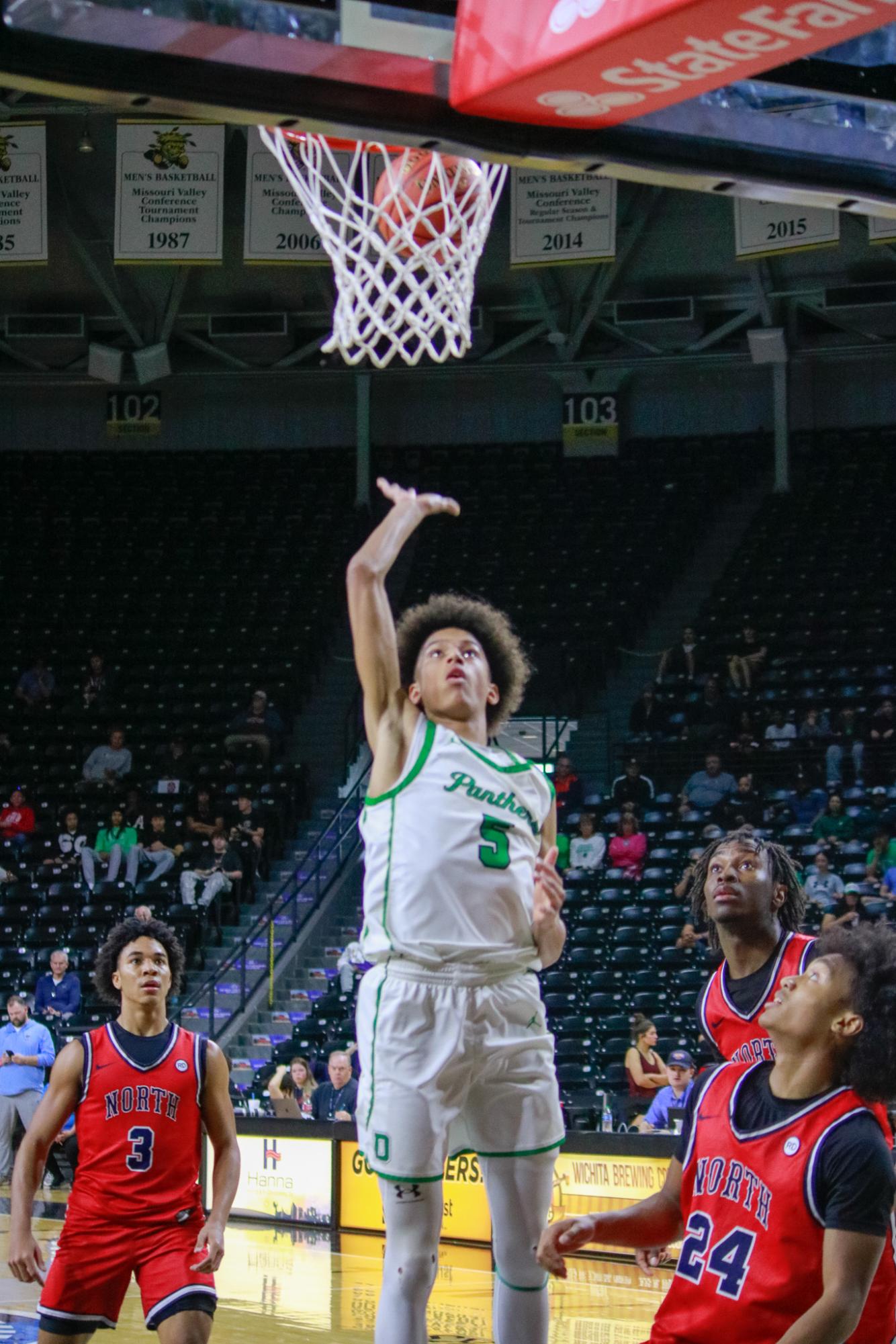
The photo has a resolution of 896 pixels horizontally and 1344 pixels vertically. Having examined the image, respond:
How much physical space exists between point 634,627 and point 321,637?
3889 millimetres

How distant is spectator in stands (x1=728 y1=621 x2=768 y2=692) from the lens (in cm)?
1889

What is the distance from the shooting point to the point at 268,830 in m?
18.4

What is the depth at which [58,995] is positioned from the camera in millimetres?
15625

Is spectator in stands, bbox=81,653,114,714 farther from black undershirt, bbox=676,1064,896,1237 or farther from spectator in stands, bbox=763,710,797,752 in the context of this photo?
black undershirt, bbox=676,1064,896,1237

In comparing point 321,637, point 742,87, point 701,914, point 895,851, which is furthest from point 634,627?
point 742,87

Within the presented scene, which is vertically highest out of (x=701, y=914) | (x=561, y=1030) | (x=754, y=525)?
(x=754, y=525)

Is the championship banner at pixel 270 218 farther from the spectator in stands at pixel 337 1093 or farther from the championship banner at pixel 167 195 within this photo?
the spectator in stands at pixel 337 1093

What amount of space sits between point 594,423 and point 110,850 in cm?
948

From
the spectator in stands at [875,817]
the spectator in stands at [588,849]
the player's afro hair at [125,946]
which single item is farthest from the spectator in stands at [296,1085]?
the player's afro hair at [125,946]

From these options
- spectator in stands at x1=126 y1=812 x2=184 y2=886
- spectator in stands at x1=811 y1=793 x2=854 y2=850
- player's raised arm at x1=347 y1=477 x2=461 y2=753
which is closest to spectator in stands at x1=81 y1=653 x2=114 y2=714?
spectator in stands at x1=126 y1=812 x2=184 y2=886

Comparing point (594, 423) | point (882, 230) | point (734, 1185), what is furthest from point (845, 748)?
point (734, 1185)

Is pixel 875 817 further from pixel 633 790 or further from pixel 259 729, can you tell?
pixel 259 729

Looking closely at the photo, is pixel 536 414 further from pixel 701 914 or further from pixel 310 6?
pixel 310 6

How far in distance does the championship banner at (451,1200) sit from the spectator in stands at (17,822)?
7.91 m
